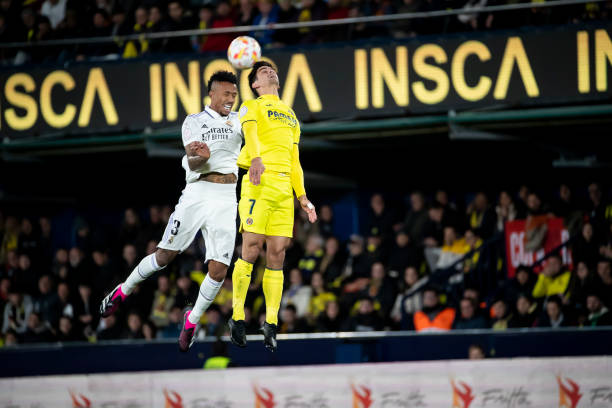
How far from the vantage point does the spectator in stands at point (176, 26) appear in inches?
666

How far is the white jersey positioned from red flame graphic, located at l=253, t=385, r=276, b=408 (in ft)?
14.5

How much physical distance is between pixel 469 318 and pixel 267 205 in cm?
622

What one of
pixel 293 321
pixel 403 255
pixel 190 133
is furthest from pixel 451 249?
pixel 190 133

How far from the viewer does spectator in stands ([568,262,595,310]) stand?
1391 centimetres

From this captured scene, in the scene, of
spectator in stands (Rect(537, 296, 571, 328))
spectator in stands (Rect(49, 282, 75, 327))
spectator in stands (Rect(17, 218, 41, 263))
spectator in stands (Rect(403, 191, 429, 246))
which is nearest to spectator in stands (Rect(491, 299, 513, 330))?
spectator in stands (Rect(537, 296, 571, 328))

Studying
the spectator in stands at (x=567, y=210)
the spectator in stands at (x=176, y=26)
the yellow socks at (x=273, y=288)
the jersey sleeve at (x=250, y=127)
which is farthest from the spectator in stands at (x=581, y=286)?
the spectator in stands at (x=176, y=26)

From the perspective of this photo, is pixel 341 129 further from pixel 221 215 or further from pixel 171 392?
pixel 221 215

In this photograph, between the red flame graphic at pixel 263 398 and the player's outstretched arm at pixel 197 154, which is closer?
the player's outstretched arm at pixel 197 154

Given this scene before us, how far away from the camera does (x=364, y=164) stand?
60.8 ft

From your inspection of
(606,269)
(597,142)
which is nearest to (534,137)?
(597,142)

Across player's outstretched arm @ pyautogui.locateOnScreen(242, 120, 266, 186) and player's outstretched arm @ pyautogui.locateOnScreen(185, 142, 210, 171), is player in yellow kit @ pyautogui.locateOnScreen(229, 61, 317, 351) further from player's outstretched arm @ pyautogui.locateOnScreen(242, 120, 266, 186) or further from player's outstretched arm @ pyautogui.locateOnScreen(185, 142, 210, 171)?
player's outstretched arm @ pyautogui.locateOnScreen(185, 142, 210, 171)

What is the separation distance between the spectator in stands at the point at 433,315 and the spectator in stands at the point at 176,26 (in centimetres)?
570

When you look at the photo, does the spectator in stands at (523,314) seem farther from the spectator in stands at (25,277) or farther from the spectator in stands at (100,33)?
the spectator in stands at (25,277)

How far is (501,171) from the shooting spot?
18.2 m
